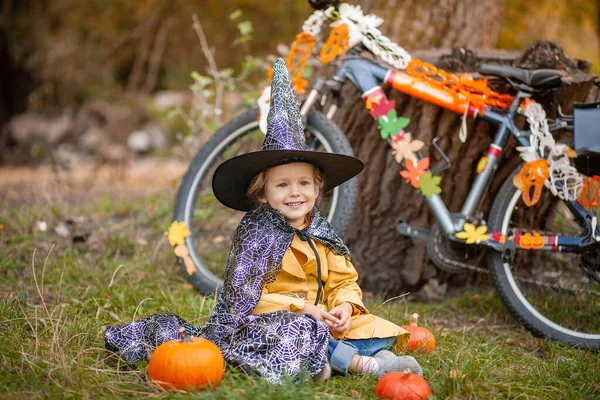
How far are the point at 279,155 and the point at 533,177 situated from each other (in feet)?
4.90

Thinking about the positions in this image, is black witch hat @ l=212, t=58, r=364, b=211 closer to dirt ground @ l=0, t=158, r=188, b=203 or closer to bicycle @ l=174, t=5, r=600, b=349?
bicycle @ l=174, t=5, r=600, b=349

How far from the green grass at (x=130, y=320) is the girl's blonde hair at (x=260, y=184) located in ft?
2.25

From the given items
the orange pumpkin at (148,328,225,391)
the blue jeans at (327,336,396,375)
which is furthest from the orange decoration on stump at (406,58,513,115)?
the orange pumpkin at (148,328,225,391)

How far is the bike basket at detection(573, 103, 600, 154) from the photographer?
300cm

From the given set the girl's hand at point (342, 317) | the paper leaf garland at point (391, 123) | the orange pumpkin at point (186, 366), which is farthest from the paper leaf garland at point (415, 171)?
the orange pumpkin at point (186, 366)

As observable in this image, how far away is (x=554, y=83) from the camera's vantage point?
3186 mm

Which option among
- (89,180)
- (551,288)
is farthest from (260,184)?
(89,180)

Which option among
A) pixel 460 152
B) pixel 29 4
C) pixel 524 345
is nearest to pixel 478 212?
pixel 460 152

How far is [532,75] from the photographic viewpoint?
3193mm

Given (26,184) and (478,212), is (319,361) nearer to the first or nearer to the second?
(478,212)

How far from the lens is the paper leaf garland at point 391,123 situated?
3.39 m

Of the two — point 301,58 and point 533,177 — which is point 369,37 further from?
point 533,177

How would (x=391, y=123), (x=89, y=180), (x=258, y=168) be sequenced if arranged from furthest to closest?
(x=89, y=180), (x=391, y=123), (x=258, y=168)

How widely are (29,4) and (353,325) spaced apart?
9065 millimetres
